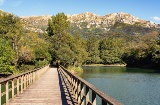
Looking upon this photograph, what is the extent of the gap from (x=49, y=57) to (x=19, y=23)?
11.9 meters

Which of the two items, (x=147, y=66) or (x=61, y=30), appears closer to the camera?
(x=61, y=30)

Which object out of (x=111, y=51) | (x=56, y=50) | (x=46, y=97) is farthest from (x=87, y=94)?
(x=111, y=51)

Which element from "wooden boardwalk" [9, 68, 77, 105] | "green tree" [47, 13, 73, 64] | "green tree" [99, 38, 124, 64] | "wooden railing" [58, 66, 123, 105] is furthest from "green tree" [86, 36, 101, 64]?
"wooden railing" [58, 66, 123, 105]

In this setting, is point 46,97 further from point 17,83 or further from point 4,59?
point 4,59

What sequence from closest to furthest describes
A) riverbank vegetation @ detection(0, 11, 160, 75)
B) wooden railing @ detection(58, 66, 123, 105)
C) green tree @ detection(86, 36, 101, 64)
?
1. wooden railing @ detection(58, 66, 123, 105)
2. riverbank vegetation @ detection(0, 11, 160, 75)
3. green tree @ detection(86, 36, 101, 64)

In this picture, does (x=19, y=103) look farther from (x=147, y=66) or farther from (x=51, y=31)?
(x=147, y=66)

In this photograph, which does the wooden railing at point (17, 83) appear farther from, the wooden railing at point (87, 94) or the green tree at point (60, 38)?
the green tree at point (60, 38)

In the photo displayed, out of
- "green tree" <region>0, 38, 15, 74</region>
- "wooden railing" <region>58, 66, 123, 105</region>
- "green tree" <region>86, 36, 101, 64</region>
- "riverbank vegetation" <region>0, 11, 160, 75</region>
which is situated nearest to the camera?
"wooden railing" <region>58, 66, 123, 105</region>

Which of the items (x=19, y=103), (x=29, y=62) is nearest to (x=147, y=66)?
(x=29, y=62)

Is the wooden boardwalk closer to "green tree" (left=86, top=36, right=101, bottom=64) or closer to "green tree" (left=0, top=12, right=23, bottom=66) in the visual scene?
"green tree" (left=0, top=12, right=23, bottom=66)

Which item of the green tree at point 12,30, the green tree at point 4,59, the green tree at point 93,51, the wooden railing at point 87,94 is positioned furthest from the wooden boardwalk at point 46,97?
the green tree at point 93,51

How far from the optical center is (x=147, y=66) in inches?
3312

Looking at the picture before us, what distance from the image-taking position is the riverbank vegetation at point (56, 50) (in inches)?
1625

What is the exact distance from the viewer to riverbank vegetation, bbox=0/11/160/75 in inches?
1625
